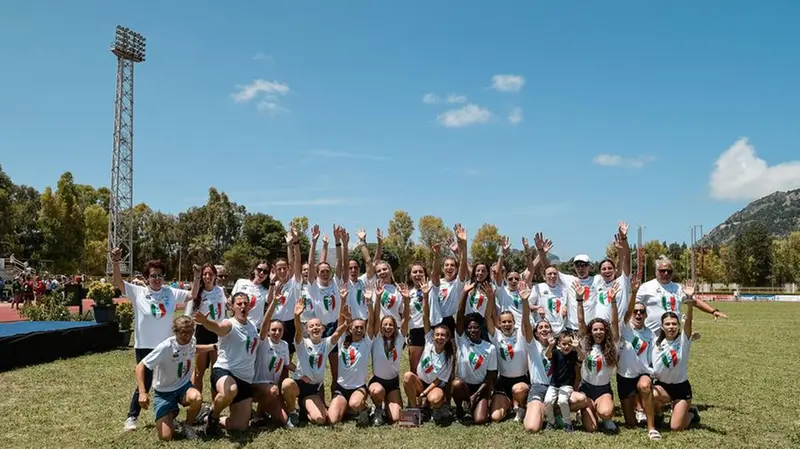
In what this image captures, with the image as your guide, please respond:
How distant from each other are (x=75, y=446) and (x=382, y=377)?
11.2ft

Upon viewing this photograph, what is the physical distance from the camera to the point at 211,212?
215 ft

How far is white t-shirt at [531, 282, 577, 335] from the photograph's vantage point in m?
8.10

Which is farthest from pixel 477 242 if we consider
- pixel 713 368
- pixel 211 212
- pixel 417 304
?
pixel 417 304

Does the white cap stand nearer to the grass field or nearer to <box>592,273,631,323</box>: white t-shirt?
<box>592,273,631,323</box>: white t-shirt

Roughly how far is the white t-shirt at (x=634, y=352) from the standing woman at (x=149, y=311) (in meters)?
5.44

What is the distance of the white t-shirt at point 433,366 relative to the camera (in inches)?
281

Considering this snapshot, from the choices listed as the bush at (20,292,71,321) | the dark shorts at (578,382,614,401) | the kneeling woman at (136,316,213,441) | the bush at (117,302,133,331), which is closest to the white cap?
the dark shorts at (578,382,614,401)

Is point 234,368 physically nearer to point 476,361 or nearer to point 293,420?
point 293,420

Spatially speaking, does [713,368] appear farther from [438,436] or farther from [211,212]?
[211,212]

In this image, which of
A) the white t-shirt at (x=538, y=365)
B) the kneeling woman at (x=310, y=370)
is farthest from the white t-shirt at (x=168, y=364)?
the white t-shirt at (x=538, y=365)

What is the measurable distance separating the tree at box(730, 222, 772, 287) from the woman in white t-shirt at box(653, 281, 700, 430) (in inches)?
2974

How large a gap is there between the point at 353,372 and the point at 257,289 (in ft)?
6.02

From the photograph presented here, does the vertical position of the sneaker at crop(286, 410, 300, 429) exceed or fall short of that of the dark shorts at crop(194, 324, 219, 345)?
it falls short

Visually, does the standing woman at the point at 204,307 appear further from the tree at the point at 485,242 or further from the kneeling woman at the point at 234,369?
the tree at the point at 485,242
